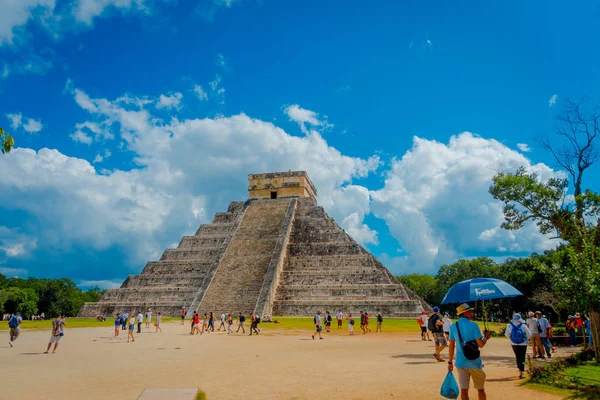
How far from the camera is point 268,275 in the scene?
26.8m

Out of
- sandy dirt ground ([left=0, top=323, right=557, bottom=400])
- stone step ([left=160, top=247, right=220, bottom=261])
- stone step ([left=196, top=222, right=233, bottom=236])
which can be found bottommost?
sandy dirt ground ([left=0, top=323, right=557, bottom=400])

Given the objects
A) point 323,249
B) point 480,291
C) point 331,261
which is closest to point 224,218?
point 323,249

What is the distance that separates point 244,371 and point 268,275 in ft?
60.5

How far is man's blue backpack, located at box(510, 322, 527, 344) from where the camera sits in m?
7.84

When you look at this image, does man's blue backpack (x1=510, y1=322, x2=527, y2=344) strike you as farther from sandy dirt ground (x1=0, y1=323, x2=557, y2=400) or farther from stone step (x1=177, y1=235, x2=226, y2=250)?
stone step (x1=177, y1=235, x2=226, y2=250)

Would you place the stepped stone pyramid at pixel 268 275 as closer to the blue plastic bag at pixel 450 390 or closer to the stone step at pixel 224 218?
the stone step at pixel 224 218

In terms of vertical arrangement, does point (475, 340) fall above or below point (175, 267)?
below

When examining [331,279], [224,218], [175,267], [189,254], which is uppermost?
[224,218]

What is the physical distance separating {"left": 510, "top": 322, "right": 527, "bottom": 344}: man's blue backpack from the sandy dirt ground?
0.64 meters

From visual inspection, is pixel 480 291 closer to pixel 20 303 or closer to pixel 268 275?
pixel 268 275

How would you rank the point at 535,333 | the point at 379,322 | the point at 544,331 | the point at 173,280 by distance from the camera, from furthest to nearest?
the point at 173,280 → the point at 379,322 → the point at 544,331 → the point at 535,333

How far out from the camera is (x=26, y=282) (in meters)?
60.7

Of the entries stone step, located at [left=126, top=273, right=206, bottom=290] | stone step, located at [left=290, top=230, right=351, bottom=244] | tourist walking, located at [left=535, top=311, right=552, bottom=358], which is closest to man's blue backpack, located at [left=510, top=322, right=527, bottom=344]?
tourist walking, located at [left=535, top=311, right=552, bottom=358]

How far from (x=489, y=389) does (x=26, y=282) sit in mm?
68295
